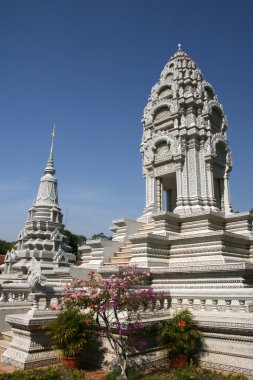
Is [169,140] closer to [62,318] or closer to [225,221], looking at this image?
[225,221]

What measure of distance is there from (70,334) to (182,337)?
110 inches

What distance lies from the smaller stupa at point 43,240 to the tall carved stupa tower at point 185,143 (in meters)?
12.5

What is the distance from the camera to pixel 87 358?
8258 mm

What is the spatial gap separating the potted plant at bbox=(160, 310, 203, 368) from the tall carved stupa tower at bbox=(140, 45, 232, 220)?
7.72 metres

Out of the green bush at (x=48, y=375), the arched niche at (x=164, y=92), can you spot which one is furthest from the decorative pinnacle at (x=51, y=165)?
the green bush at (x=48, y=375)

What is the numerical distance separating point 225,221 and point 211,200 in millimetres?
1372

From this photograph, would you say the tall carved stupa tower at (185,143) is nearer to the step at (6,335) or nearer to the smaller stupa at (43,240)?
the step at (6,335)

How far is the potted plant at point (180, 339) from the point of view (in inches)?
310

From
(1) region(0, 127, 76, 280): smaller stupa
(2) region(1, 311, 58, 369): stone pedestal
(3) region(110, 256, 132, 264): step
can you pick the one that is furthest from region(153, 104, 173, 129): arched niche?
(1) region(0, 127, 76, 280): smaller stupa

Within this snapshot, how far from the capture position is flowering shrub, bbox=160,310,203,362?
309 inches

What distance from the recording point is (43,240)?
94.9ft

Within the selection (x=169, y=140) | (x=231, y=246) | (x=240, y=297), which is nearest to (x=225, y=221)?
(x=231, y=246)

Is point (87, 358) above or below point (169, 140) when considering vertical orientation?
below

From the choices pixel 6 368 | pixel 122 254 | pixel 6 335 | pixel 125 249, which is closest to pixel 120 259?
pixel 122 254
